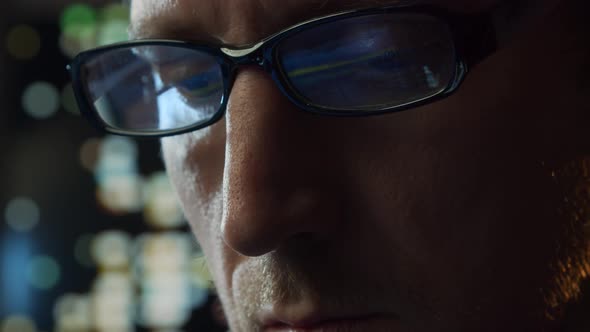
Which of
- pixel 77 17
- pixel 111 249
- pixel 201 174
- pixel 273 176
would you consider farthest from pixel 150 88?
pixel 77 17

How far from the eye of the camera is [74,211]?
4.17m

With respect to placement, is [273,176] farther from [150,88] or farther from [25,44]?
[25,44]

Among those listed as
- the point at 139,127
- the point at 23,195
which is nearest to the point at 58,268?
the point at 23,195

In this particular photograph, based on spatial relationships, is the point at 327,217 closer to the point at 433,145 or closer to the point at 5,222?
the point at 433,145

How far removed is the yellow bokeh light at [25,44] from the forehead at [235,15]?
3.78 meters

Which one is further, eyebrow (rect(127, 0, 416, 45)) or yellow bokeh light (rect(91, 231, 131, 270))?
yellow bokeh light (rect(91, 231, 131, 270))

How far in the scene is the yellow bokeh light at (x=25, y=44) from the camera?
4422mm

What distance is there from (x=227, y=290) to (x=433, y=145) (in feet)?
1.01

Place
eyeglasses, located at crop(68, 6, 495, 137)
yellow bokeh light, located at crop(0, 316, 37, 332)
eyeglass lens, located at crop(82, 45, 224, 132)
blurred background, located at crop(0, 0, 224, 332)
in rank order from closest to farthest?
1. eyeglasses, located at crop(68, 6, 495, 137)
2. eyeglass lens, located at crop(82, 45, 224, 132)
3. blurred background, located at crop(0, 0, 224, 332)
4. yellow bokeh light, located at crop(0, 316, 37, 332)

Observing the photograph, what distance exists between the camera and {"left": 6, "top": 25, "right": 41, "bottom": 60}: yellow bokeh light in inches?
174

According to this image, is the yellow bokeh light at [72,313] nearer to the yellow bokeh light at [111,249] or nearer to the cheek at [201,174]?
the yellow bokeh light at [111,249]

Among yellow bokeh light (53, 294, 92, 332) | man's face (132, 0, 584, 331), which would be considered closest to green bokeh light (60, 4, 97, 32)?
yellow bokeh light (53, 294, 92, 332)

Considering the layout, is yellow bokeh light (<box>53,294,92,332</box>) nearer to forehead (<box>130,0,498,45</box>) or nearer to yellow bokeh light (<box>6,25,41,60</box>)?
yellow bokeh light (<box>6,25,41,60</box>)

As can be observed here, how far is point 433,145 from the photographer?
756 millimetres
